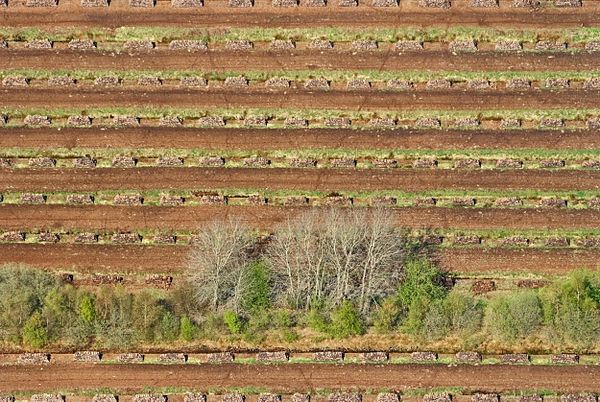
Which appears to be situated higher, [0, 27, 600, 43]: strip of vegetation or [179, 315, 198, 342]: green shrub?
[0, 27, 600, 43]: strip of vegetation

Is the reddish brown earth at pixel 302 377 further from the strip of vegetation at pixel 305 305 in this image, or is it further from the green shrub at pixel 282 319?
the green shrub at pixel 282 319

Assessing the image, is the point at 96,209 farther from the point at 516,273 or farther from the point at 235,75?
the point at 516,273

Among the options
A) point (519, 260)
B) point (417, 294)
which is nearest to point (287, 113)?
point (417, 294)

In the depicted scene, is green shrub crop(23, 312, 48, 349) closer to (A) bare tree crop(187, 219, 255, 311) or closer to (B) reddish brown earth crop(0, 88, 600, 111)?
(A) bare tree crop(187, 219, 255, 311)

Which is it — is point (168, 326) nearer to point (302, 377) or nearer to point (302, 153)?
point (302, 377)

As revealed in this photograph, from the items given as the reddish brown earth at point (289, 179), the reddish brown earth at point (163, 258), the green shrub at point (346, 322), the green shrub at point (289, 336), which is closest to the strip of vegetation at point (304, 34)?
the reddish brown earth at point (289, 179)

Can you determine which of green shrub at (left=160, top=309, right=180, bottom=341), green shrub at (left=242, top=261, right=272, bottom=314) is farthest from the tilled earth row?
green shrub at (left=160, top=309, right=180, bottom=341)
